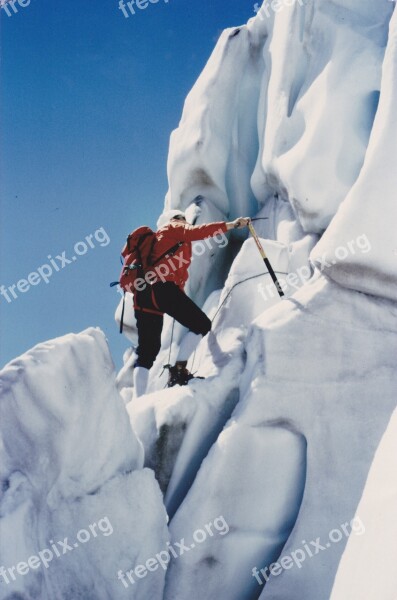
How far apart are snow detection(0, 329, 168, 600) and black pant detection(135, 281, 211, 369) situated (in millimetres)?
1359

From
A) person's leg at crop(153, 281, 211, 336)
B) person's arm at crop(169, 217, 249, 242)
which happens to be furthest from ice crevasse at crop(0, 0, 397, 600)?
person's arm at crop(169, 217, 249, 242)

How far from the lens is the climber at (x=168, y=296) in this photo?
539cm

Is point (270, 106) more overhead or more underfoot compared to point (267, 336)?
more overhead

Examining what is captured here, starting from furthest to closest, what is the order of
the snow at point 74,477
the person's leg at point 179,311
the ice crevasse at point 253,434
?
the person's leg at point 179,311 → the ice crevasse at point 253,434 → the snow at point 74,477

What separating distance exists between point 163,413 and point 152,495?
80cm

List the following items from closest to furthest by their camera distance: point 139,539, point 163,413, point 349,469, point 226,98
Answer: point 139,539 < point 349,469 < point 163,413 < point 226,98

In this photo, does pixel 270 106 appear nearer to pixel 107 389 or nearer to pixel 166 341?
pixel 166 341

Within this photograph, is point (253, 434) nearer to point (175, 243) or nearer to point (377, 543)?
point (175, 243)

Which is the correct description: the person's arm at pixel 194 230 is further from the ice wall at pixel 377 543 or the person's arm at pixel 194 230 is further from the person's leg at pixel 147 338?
the ice wall at pixel 377 543

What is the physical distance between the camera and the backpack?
5.36m

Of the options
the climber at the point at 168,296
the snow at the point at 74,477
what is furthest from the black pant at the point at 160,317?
the snow at the point at 74,477

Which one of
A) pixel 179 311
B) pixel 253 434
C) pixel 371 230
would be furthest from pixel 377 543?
pixel 179 311

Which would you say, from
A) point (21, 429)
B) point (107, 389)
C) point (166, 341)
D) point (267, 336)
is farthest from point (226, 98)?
point (21, 429)

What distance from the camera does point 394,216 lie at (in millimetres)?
5012
